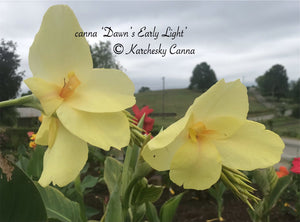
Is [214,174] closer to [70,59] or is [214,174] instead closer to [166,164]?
[166,164]

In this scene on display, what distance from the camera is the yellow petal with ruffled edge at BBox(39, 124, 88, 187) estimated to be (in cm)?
24

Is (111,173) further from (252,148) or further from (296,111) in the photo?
(296,111)

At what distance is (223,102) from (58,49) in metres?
0.18

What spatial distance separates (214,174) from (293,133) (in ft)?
29.1

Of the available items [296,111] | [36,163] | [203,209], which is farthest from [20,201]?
[296,111]

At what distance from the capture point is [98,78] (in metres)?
0.26

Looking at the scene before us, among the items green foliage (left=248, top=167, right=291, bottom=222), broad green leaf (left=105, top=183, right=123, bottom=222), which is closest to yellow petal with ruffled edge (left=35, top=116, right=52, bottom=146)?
broad green leaf (left=105, top=183, right=123, bottom=222)

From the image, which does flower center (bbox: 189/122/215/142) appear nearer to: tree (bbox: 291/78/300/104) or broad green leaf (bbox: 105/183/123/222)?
broad green leaf (bbox: 105/183/123/222)

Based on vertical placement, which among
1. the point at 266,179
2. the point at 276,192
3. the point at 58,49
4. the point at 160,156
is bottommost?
the point at 276,192

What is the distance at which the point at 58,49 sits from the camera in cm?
26

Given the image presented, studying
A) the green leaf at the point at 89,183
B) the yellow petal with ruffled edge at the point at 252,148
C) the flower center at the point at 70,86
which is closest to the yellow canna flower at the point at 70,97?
the flower center at the point at 70,86

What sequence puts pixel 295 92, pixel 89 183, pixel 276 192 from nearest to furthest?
pixel 276 192 < pixel 89 183 < pixel 295 92

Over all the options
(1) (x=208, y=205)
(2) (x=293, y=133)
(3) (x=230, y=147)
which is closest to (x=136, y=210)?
(3) (x=230, y=147)

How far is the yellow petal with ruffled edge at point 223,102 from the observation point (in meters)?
0.25
